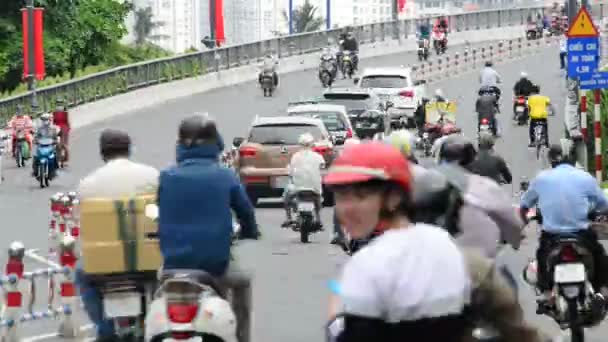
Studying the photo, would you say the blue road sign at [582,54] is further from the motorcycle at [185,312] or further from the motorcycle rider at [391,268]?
the motorcycle rider at [391,268]

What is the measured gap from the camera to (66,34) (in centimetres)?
7281

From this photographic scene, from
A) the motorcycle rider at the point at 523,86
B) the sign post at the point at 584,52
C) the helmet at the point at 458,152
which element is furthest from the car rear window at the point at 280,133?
the helmet at the point at 458,152

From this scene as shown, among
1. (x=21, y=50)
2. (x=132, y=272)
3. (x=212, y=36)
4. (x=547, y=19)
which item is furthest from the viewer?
(x=547, y=19)

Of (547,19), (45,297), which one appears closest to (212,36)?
(547,19)

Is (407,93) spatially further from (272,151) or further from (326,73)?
(272,151)

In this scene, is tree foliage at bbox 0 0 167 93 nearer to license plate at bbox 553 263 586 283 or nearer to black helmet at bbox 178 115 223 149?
license plate at bbox 553 263 586 283

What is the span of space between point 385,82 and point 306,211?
2236 centimetres

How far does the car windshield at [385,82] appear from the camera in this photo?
4691cm

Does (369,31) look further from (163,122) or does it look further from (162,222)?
(162,222)

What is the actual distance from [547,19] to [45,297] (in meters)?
69.9

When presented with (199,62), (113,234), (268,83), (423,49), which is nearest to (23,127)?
(268,83)

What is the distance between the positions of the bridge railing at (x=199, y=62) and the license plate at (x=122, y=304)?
37.9 metres

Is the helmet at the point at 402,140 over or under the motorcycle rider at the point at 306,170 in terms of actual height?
over

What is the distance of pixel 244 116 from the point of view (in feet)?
172
